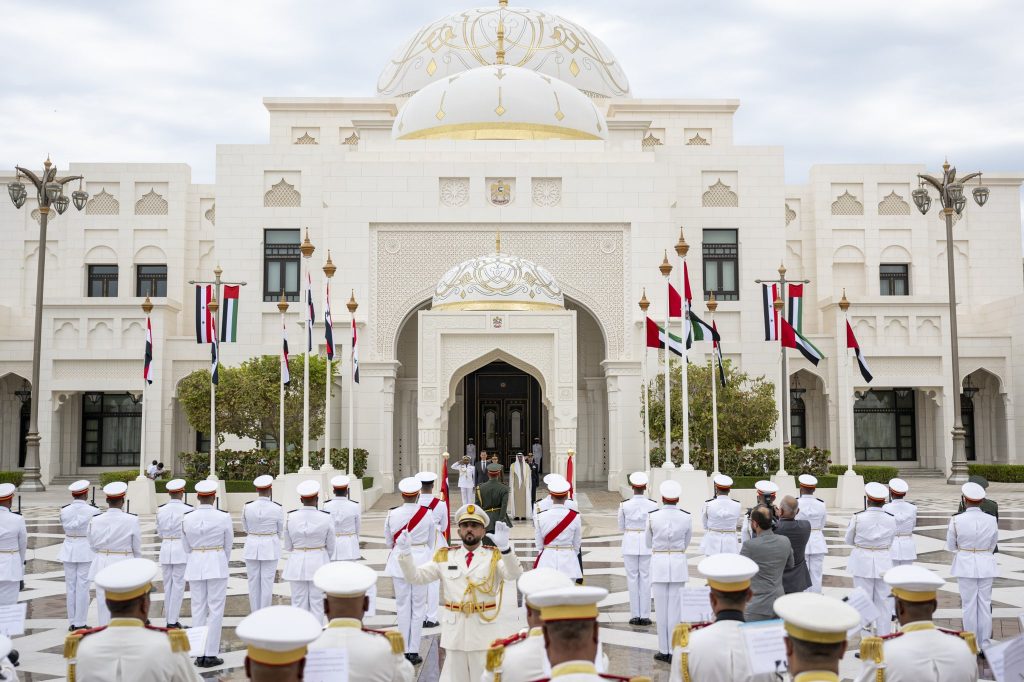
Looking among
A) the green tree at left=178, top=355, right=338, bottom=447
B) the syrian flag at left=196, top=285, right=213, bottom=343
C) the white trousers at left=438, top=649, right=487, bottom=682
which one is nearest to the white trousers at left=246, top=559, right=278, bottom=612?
the white trousers at left=438, top=649, right=487, bottom=682

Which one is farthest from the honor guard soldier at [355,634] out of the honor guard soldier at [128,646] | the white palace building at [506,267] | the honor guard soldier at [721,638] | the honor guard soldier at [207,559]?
the white palace building at [506,267]

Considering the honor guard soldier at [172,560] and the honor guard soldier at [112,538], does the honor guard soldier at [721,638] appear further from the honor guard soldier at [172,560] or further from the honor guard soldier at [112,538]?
the honor guard soldier at [172,560]

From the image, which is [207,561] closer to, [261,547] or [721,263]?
[261,547]

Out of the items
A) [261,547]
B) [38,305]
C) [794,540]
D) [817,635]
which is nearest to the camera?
[817,635]

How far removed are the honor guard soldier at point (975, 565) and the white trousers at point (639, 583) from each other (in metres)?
2.89

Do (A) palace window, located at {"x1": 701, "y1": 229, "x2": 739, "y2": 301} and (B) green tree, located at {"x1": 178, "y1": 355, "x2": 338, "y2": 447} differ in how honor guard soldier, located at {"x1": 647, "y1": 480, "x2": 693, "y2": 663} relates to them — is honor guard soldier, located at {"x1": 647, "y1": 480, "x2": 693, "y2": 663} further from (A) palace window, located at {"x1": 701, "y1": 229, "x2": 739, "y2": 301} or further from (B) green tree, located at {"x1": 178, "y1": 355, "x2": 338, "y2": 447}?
(A) palace window, located at {"x1": 701, "y1": 229, "x2": 739, "y2": 301}

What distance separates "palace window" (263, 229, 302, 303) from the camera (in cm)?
2875

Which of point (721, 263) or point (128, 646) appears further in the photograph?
point (721, 263)

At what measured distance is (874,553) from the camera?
9.14m

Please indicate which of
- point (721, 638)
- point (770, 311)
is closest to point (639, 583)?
point (721, 638)

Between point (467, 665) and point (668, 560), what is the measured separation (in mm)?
3291

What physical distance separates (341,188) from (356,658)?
2274 centimetres

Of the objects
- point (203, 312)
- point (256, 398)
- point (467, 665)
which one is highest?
point (203, 312)

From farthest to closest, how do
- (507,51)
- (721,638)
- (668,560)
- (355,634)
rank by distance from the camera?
(507,51) < (668,560) < (721,638) < (355,634)
